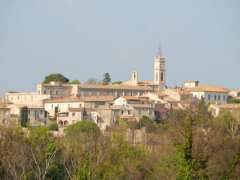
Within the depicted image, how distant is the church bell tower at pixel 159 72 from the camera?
122956mm

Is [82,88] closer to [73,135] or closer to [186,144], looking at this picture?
[73,135]

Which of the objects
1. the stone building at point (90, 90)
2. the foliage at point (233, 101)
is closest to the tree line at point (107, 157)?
the stone building at point (90, 90)

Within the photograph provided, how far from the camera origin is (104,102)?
10688 centimetres

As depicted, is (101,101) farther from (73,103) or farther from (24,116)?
(24,116)

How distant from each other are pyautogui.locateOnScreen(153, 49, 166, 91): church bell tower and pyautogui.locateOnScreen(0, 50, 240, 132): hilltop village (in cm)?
19

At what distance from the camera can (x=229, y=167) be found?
57938 mm

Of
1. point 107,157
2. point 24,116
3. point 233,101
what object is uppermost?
point 233,101

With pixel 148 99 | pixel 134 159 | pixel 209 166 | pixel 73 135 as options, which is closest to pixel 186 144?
pixel 209 166

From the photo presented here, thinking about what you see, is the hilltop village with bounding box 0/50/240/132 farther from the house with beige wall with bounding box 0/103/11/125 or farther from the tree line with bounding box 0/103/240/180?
the tree line with bounding box 0/103/240/180

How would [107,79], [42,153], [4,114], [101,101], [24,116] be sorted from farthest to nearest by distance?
[107,79], [101,101], [4,114], [24,116], [42,153]

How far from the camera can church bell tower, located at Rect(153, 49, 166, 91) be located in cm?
12296

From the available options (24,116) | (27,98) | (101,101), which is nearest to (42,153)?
(24,116)

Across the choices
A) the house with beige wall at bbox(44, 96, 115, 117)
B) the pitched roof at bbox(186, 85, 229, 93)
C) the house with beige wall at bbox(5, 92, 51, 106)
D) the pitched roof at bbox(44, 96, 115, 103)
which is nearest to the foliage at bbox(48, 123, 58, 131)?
the house with beige wall at bbox(44, 96, 115, 117)

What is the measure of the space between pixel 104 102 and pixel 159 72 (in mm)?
21265
